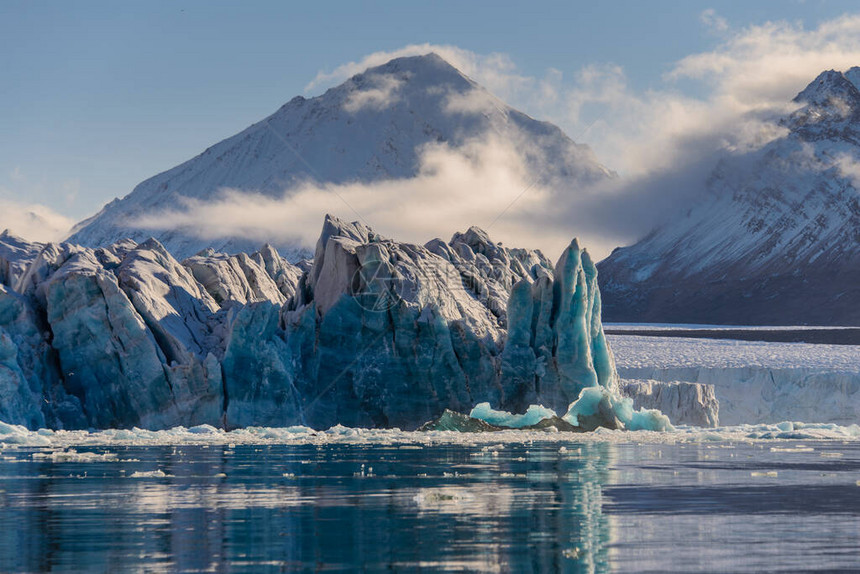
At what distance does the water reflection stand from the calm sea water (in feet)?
0.12

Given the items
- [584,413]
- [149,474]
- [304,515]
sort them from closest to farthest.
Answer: [304,515] → [149,474] → [584,413]

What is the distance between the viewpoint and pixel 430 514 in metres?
16.2

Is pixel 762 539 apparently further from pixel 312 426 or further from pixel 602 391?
pixel 312 426

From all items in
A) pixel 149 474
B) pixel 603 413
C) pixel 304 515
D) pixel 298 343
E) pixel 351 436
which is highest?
pixel 298 343

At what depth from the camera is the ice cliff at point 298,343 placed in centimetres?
4297

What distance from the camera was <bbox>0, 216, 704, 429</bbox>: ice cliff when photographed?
4297cm

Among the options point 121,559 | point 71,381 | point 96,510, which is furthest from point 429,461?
point 71,381

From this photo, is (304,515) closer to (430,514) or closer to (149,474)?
(430,514)

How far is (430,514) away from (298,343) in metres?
30.4

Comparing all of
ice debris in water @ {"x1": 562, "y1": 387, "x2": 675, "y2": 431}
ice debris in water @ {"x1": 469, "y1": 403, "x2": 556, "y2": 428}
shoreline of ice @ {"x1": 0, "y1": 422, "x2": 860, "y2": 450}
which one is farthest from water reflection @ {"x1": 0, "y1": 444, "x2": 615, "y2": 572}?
ice debris in water @ {"x1": 562, "y1": 387, "x2": 675, "y2": 431}

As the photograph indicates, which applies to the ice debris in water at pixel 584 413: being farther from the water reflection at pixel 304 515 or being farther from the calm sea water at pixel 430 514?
the water reflection at pixel 304 515

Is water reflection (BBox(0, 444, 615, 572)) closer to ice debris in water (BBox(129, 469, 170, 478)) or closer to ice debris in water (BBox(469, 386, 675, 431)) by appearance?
ice debris in water (BBox(129, 469, 170, 478))

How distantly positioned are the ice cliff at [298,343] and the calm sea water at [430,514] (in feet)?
48.9

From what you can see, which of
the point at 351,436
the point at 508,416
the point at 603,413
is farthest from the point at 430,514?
the point at 603,413
